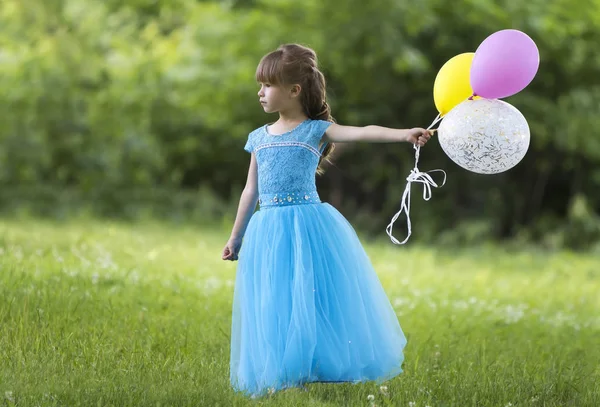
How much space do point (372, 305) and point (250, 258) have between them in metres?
0.63

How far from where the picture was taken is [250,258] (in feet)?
12.8

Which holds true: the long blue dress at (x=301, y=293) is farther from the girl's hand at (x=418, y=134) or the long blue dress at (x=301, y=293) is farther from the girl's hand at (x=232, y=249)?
the girl's hand at (x=418, y=134)

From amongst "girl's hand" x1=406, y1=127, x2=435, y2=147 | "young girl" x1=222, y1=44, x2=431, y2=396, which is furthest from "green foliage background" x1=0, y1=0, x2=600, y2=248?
"girl's hand" x1=406, y1=127, x2=435, y2=147

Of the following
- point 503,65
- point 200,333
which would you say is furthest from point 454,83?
point 200,333

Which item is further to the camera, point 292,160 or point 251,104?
point 251,104

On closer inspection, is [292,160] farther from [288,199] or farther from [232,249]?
[232,249]

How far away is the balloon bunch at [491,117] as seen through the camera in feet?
11.8

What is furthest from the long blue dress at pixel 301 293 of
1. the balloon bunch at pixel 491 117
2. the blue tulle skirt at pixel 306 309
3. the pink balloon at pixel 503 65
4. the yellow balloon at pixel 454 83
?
the pink balloon at pixel 503 65

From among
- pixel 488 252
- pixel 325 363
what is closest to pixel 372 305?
pixel 325 363

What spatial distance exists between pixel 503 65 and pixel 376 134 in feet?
2.15

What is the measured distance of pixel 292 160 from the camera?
153 inches

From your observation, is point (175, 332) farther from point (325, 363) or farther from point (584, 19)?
point (584, 19)

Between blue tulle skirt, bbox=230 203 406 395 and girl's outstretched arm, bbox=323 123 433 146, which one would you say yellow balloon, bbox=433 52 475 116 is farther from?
blue tulle skirt, bbox=230 203 406 395

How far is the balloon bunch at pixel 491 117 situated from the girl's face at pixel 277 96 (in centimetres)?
69
